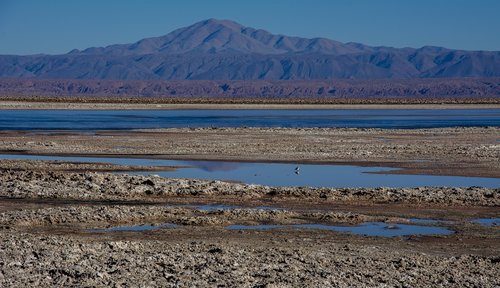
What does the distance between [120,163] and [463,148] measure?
595 inches

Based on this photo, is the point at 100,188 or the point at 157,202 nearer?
the point at 157,202

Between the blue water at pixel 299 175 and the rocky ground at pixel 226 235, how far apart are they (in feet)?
6.46

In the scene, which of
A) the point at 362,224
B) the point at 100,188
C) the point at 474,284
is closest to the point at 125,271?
the point at 474,284

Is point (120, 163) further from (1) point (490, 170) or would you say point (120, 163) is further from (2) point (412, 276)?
(2) point (412, 276)

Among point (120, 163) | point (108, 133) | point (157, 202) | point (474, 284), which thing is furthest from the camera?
point (108, 133)

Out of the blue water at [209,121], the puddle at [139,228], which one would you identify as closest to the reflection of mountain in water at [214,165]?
the puddle at [139,228]

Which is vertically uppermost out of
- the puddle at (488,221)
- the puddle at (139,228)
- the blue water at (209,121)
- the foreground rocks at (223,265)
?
the foreground rocks at (223,265)

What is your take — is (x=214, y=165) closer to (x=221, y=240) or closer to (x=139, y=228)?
(x=139, y=228)

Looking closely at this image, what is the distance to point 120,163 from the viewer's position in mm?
31641

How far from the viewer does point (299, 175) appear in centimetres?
2839

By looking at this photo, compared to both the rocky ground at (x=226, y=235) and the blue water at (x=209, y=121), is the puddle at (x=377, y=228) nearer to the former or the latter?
the rocky ground at (x=226, y=235)

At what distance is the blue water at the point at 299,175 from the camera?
26078 mm

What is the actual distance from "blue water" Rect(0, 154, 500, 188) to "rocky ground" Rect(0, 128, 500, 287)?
6.46 ft

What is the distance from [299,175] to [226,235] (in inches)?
485
